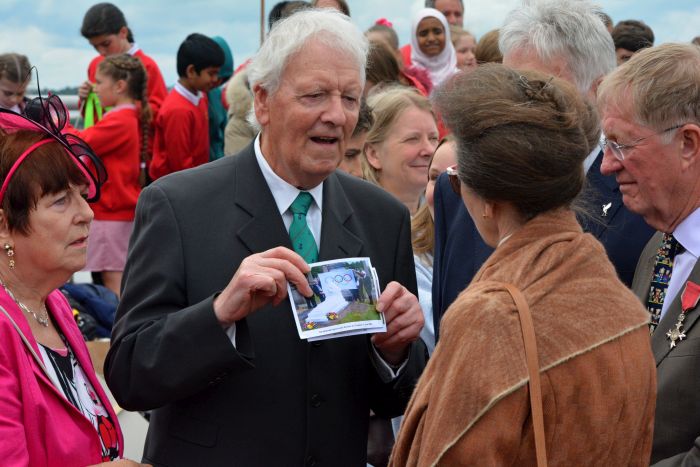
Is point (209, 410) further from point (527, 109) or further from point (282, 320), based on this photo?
point (527, 109)

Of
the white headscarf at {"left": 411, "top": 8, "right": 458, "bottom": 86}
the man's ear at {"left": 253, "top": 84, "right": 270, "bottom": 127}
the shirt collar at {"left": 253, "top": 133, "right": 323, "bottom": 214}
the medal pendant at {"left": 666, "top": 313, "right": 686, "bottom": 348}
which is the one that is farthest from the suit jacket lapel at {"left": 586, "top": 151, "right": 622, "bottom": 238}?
the white headscarf at {"left": 411, "top": 8, "right": 458, "bottom": 86}

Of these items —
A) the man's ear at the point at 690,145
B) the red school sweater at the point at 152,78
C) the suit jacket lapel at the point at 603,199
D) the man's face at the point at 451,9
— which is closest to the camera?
the man's ear at the point at 690,145

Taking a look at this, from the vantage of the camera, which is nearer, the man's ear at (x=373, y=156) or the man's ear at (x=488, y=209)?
the man's ear at (x=488, y=209)

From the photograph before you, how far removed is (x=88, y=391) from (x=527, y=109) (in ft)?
5.48

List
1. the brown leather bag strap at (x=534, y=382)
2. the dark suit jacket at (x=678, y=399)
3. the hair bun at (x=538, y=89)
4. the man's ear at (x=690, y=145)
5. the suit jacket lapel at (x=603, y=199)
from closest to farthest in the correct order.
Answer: the brown leather bag strap at (x=534, y=382), the hair bun at (x=538, y=89), the dark suit jacket at (x=678, y=399), the man's ear at (x=690, y=145), the suit jacket lapel at (x=603, y=199)

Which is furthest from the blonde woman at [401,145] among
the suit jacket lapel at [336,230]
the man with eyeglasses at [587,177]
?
the suit jacket lapel at [336,230]

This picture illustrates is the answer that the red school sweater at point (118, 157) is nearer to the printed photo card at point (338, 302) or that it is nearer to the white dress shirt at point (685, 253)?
the printed photo card at point (338, 302)

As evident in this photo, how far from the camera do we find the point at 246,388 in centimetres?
282

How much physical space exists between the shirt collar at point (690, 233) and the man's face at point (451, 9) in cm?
760

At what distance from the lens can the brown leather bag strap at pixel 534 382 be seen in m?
2.01

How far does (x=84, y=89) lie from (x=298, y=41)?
6.73m

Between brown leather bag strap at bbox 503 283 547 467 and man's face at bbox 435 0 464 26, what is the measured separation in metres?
8.55

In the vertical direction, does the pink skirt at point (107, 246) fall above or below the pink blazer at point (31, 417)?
below

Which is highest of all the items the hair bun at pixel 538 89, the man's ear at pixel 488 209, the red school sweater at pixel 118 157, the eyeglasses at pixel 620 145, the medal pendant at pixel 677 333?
the hair bun at pixel 538 89
